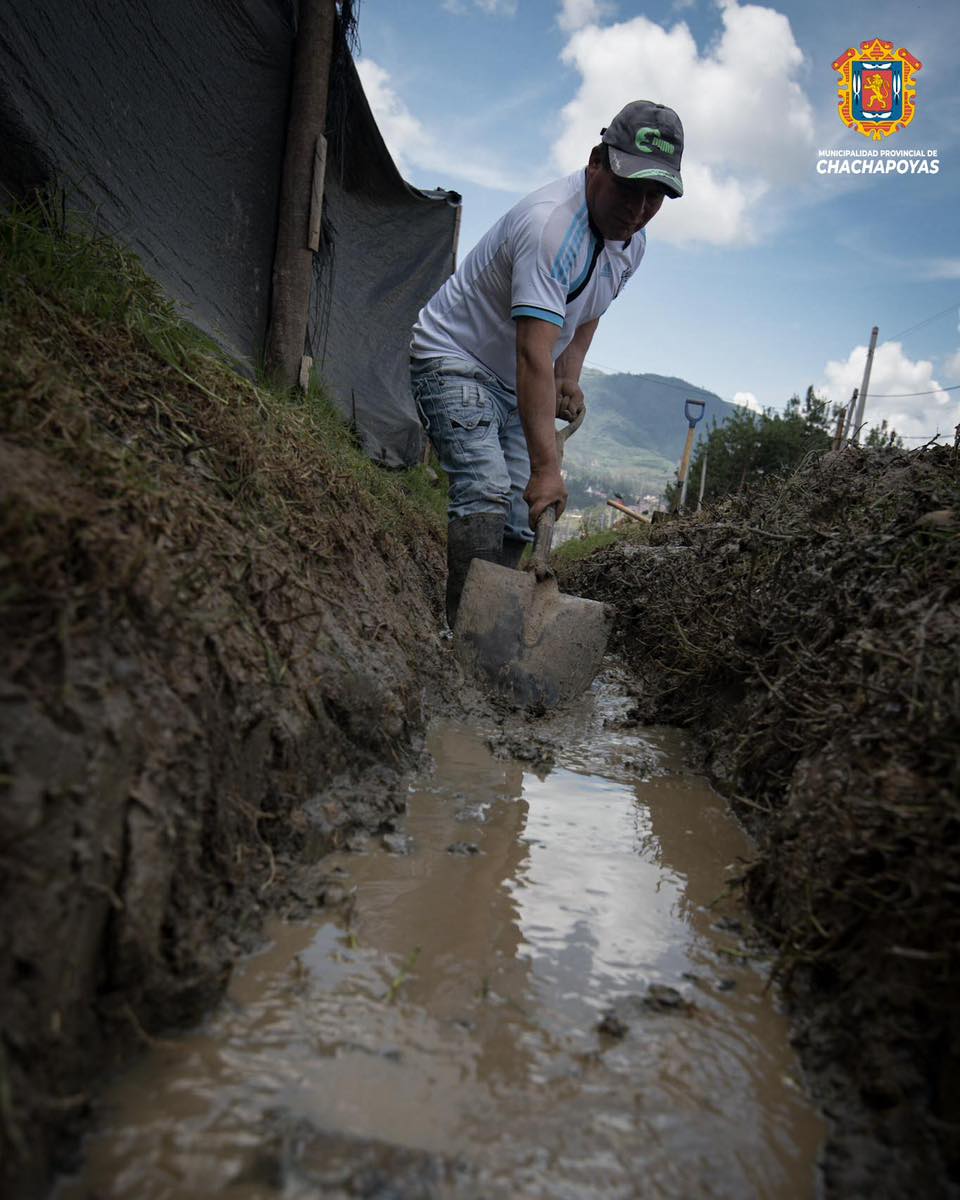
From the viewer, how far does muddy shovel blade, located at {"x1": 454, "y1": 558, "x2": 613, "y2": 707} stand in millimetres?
3250

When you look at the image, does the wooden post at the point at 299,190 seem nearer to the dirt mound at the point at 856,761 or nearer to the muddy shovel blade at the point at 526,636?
the muddy shovel blade at the point at 526,636

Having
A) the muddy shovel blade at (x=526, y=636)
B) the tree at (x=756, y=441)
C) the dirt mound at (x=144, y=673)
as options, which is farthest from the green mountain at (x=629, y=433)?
the dirt mound at (x=144, y=673)

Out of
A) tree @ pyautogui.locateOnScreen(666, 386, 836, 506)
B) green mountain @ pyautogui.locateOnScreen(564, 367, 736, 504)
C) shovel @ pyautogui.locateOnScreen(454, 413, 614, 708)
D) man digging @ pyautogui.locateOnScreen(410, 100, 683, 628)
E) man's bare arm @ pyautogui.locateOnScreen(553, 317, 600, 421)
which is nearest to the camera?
man digging @ pyautogui.locateOnScreen(410, 100, 683, 628)

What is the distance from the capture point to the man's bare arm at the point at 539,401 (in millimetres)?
3031

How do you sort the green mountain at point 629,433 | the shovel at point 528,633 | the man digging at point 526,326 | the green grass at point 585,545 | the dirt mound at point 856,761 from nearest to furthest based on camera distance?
the dirt mound at point 856,761
the man digging at point 526,326
the shovel at point 528,633
the green grass at point 585,545
the green mountain at point 629,433

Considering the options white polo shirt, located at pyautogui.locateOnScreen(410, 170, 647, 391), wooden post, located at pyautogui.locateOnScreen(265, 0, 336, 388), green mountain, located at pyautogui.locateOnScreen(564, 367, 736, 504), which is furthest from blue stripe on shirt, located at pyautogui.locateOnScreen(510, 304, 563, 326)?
green mountain, located at pyautogui.locateOnScreen(564, 367, 736, 504)

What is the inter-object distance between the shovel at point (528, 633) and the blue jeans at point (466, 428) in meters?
0.25

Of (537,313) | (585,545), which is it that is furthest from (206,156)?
(585,545)

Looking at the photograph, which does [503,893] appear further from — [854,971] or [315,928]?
[854,971]

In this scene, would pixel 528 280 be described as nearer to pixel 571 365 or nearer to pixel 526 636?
pixel 571 365

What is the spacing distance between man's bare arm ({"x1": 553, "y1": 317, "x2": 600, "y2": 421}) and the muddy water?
2.49 m

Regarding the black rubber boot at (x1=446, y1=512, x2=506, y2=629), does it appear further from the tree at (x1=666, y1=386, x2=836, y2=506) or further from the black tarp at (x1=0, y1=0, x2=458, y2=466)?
the tree at (x1=666, y1=386, x2=836, y2=506)

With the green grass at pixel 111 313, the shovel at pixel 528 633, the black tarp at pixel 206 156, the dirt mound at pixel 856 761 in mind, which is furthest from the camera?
the shovel at pixel 528 633

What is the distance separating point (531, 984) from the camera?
146cm
